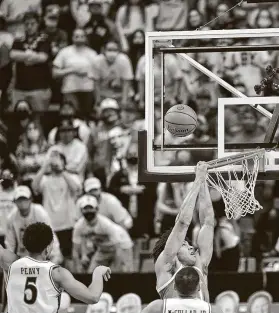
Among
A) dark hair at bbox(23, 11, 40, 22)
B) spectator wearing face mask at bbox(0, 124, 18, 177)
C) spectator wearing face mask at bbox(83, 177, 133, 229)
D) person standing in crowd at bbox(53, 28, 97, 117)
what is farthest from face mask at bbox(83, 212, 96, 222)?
dark hair at bbox(23, 11, 40, 22)

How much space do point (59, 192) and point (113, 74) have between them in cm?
173

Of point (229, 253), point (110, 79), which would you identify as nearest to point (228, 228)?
point (229, 253)

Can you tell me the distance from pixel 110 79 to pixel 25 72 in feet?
3.57

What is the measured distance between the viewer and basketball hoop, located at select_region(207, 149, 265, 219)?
259 inches

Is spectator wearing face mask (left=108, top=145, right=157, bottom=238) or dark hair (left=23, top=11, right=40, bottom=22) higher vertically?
dark hair (left=23, top=11, right=40, bottom=22)

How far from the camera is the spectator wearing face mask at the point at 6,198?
1014 centimetres

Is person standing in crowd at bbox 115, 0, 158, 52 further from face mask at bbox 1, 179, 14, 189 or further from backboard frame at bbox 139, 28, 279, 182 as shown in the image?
backboard frame at bbox 139, 28, 279, 182

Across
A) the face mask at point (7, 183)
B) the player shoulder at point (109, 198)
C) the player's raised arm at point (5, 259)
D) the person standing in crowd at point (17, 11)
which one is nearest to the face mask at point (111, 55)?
the person standing in crowd at point (17, 11)

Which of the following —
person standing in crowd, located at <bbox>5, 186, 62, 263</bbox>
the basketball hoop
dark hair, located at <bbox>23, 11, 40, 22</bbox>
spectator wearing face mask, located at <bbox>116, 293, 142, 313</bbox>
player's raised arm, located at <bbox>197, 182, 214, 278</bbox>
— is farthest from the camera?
dark hair, located at <bbox>23, 11, 40, 22</bbox>

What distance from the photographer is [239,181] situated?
6.75 m

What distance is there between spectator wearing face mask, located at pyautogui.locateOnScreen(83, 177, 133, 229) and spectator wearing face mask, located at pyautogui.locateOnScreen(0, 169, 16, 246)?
882mm

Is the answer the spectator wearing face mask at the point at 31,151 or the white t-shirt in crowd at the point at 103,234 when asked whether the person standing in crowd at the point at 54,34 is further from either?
the white t-shirt in crowd at the point at 103,234

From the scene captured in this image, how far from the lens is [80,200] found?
33.0 feet

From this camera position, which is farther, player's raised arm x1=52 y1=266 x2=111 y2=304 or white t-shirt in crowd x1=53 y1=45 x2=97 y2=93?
white t-shirt in crowd x1=53 y1=45 x2=97 y2=93
